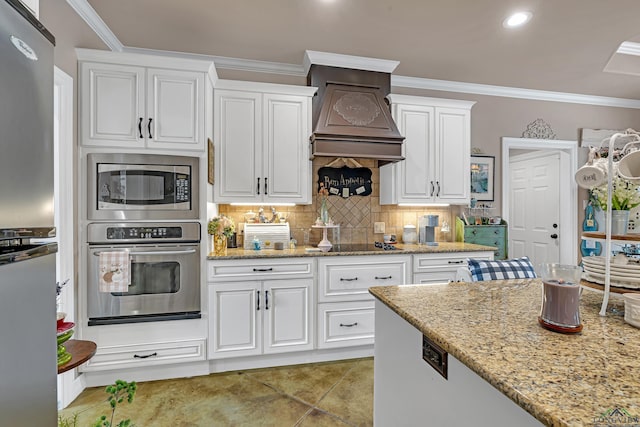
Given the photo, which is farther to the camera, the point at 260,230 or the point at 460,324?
the point at 260,230

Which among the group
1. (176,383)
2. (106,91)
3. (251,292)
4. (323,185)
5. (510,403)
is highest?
(106,91)

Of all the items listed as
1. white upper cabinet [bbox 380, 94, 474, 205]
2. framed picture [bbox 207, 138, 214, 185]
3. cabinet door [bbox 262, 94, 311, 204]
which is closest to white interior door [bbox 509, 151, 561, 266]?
white upper cabinet [bbox 380, 94, 474, 205]

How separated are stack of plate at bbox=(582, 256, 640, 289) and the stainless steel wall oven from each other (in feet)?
7.61

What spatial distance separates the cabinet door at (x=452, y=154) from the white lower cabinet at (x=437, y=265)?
0.62 m

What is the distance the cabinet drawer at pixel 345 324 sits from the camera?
2.74m

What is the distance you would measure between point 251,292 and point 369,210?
1.56m

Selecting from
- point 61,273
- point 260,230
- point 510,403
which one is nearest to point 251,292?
point 260,230

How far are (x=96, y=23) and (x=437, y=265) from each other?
3.43 meters

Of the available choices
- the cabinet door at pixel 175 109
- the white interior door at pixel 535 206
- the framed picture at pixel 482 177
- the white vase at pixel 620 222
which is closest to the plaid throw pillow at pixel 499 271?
the white vase at pixel 620 222

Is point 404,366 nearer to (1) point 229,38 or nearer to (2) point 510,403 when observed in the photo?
(2) point 510,403

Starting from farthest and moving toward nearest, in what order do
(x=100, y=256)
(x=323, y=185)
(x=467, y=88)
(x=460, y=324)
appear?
(x=467, y=88) → (x=323, y=185) → (x=100, y=256) → (x=460, y=324)

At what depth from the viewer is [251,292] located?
2588mm

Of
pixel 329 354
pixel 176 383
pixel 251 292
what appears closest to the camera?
pixel 176 383

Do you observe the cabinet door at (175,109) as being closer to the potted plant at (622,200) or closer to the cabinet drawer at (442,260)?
the cabinet drawer at (442,260)
